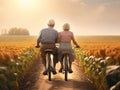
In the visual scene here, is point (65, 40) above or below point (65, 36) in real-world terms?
below

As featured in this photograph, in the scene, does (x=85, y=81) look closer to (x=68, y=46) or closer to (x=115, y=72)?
(x=68, y=46)

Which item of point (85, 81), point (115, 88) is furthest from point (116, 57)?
point (115, 88)

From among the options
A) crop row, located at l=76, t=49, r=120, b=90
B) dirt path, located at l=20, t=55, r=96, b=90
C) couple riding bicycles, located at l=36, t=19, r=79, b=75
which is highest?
couple riding bicycles, located at l=36, t=19, r=79, b=75

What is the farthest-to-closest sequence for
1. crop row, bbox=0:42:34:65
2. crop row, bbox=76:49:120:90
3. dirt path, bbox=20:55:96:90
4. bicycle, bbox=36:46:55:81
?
crop row, bbox=0:42:34:65 < bicycle, bbox=36:46:55:81 < dirt path, bbox=20:55:96:90 < crop row, bbox=76:49:120:90

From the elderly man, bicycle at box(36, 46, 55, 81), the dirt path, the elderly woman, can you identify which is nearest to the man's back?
the elderly man

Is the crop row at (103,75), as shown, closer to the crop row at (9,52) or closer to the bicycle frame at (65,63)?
the bicycle frame at (65,63)

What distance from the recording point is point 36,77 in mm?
18984

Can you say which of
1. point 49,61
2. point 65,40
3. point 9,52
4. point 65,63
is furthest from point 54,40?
point 9,52

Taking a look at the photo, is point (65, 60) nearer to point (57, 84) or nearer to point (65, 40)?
point (65, 40)

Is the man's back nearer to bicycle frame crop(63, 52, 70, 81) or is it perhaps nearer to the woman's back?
the woman's back

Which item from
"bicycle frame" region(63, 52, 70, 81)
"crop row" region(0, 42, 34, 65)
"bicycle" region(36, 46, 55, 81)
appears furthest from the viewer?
"crop row" region(0, 42, 34, 65)

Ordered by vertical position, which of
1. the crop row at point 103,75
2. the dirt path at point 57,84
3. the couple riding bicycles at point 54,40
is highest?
the couple riding bicycles at point 54,40

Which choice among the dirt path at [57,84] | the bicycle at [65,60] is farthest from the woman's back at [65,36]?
the dirt path at [57,84]

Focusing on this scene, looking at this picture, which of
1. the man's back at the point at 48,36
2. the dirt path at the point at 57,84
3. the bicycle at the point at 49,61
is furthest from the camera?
the man's back at the point at 48,36
